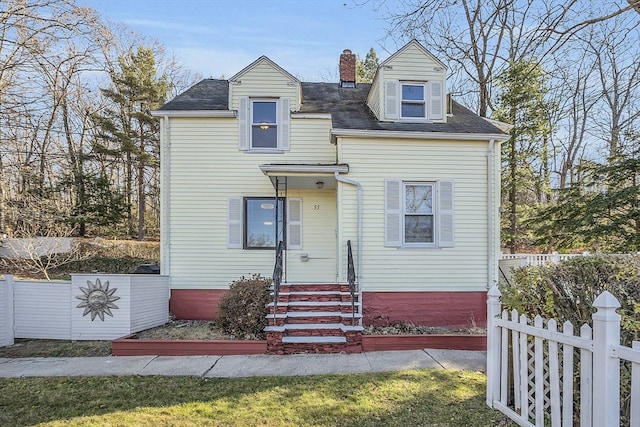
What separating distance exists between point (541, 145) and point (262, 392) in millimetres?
19338

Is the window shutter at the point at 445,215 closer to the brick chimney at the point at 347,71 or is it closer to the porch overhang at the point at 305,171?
the porch overhang at the point at 305,171

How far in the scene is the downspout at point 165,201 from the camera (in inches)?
376

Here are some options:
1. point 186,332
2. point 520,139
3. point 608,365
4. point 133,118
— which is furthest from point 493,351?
point 133,118

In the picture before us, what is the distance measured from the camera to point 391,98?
9.49 m

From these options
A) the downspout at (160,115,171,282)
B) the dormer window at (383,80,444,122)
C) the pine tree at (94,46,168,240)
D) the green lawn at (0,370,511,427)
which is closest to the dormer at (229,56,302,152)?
the downspout at (160,115,171,282)

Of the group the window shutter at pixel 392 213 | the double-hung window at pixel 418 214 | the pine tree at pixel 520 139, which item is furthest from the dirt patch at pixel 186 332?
the pine tree at pixel 520 139

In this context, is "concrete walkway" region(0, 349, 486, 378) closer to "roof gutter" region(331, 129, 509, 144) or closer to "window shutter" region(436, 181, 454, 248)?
"window shutter" region(436, 181, 454, 248)

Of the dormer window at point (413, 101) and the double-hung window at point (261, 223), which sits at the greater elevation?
the dormer window at point (413, 101)

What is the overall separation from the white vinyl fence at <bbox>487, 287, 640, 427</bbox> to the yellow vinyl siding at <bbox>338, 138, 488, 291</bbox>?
4352 millimetres

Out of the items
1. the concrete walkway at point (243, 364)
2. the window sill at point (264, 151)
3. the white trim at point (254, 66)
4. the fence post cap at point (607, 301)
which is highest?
the white trim at point (254, 66)

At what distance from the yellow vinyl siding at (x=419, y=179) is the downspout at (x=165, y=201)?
4508 millimetres

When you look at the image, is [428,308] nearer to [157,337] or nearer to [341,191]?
[341,191]

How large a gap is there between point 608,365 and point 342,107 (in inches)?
359

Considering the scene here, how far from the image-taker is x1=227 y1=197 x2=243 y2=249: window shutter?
384 inches
